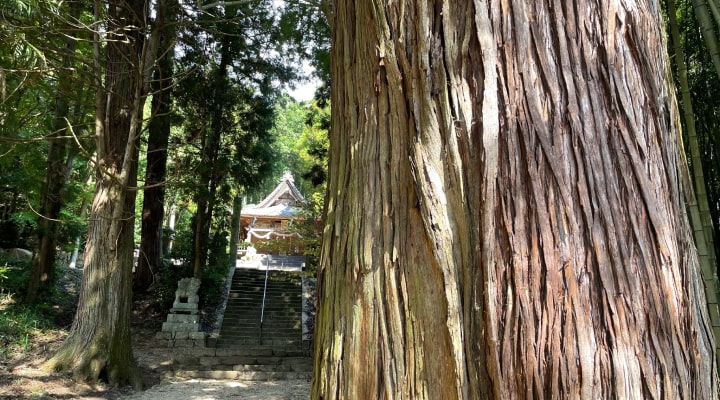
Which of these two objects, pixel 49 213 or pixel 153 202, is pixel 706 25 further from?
pixel 153 202

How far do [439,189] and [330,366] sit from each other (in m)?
0.61

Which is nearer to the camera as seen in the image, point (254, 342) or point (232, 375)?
point (232, 375)

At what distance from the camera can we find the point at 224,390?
830 cm

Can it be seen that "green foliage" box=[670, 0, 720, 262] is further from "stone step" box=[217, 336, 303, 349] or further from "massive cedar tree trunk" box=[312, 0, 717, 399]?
"stone step" box=[217, 336, 303, 349]

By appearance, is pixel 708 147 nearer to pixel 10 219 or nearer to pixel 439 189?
pixel 439 189

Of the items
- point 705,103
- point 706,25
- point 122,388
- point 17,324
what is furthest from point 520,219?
point 17,324

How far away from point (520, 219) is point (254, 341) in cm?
1188

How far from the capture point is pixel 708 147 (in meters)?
4.74

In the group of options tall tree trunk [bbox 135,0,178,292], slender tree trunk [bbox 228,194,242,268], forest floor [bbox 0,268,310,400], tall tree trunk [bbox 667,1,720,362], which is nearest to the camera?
tall tree trunk [bbox 667,1,720,362]

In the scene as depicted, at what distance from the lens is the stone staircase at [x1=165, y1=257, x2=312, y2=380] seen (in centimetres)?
985

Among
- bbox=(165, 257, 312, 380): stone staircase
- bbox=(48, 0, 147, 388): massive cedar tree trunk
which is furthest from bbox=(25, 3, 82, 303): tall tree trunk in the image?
bbox=(48, 0, 147, 388): massive cedar tree trunk

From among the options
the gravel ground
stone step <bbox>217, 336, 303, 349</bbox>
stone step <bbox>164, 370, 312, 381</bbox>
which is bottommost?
the gravel ground

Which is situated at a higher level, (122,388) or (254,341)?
(254,341)

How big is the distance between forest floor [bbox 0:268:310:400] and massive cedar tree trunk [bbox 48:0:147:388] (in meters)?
0.25
